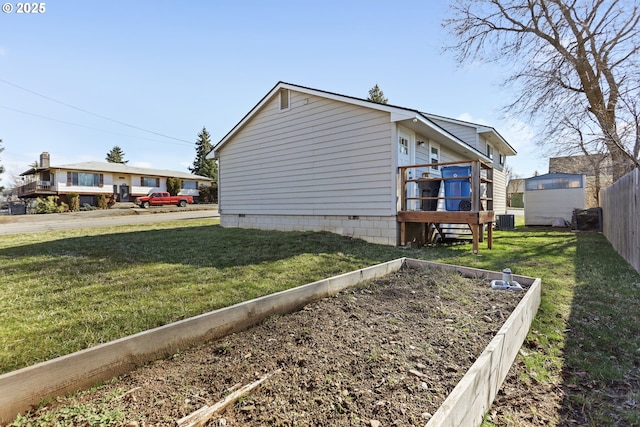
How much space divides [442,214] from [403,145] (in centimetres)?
232

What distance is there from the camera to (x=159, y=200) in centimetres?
2627

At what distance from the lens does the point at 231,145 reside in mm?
11961

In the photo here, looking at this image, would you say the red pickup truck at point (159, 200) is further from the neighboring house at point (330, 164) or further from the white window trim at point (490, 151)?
the white window trim at point (490, 151)

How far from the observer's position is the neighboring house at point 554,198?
13.0 metres

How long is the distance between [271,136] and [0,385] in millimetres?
9560

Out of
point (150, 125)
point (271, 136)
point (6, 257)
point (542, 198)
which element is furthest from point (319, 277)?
point (150, 125)

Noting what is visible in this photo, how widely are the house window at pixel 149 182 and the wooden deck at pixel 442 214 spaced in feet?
98.1

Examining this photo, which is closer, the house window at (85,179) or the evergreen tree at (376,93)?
the house window at (85,179)

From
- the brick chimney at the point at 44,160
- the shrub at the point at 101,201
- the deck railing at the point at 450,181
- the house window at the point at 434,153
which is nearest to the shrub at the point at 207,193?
the shrub at the point at 101,201

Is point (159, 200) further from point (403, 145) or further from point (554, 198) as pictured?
point (554, 198)

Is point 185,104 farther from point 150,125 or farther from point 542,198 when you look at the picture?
point 542,198

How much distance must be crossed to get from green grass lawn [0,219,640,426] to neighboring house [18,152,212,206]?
80.3ft

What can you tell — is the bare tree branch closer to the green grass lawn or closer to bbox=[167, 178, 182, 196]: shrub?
the green grass lawn

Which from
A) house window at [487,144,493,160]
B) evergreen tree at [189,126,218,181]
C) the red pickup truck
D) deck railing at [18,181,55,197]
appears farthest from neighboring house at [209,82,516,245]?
evergreen tree at [189,126,218,181]
